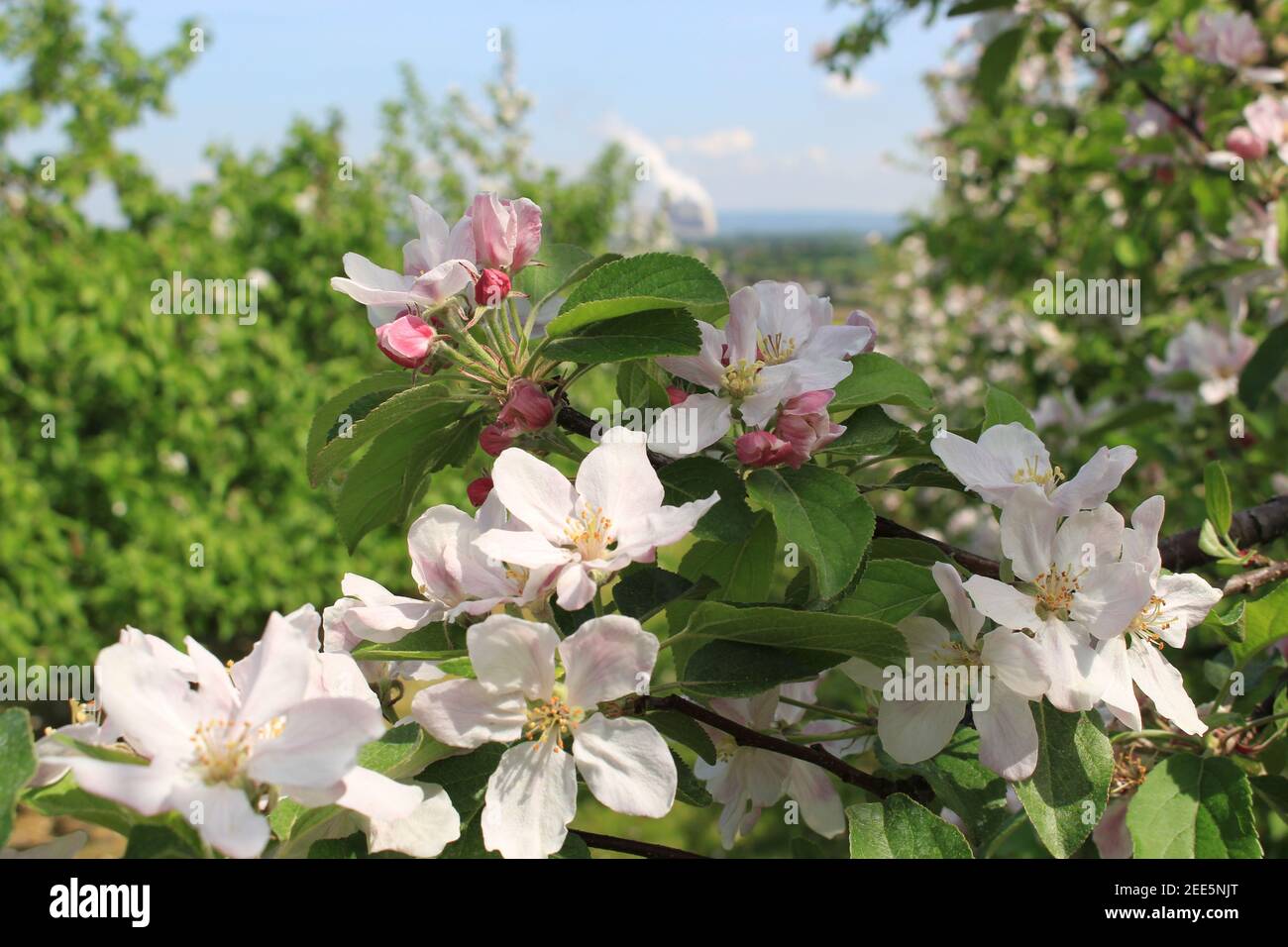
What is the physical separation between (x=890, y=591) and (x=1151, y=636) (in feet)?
0.82

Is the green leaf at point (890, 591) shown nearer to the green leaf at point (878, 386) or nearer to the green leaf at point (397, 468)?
the green leaf at point (878, 386)

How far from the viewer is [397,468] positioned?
3.83 ft

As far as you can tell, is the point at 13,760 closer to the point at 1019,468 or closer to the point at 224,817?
the point at 224,817

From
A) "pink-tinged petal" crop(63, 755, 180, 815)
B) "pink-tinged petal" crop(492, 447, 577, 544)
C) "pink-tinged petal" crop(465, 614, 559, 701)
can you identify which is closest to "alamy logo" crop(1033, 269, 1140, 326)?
"pink-tinged petal" crop(492, 447, 577, 544)

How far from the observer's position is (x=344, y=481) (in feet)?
3.93

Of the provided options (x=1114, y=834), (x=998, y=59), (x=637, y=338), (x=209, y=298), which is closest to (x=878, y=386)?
(x=637, y=338)

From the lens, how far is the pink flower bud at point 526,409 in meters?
1.04

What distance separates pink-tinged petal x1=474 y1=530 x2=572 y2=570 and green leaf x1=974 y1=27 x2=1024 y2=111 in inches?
103

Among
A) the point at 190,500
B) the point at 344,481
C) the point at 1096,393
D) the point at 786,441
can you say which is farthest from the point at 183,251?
the point at 786,441

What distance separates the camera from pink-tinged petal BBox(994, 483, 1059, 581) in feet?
3.17

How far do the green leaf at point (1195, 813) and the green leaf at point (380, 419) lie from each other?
2.48 feet

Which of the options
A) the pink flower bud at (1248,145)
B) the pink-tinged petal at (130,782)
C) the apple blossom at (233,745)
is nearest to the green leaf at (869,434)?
the apple blossom at (233,745)
